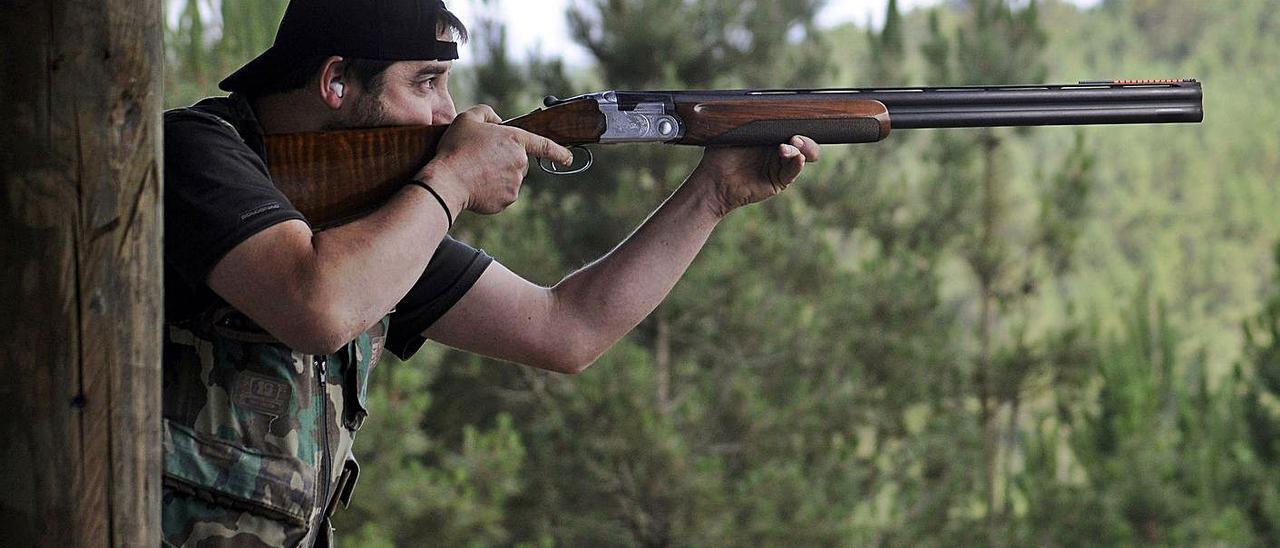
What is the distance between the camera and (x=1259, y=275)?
21.7m

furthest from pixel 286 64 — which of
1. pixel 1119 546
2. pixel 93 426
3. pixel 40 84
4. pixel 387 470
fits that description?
pixel 1119 546

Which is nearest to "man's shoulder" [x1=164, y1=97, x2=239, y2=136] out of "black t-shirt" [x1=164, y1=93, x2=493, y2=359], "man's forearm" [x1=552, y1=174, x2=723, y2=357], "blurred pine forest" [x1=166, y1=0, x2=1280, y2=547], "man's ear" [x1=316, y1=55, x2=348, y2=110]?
"black t-shirt" [x1=164, y1=93, x2=493, y2=359]

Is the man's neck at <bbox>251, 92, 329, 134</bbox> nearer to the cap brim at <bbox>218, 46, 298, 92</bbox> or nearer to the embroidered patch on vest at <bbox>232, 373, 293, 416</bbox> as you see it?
the cap brim at <bbox>218, 46, 298, 92</bbox>

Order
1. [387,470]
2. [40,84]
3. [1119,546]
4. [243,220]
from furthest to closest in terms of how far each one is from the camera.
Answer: [1119,546] → [387,470] → [243,220] → [40,84]

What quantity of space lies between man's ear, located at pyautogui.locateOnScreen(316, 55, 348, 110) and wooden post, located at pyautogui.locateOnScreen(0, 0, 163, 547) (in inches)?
13.0

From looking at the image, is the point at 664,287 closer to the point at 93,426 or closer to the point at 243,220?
the point at 243,220

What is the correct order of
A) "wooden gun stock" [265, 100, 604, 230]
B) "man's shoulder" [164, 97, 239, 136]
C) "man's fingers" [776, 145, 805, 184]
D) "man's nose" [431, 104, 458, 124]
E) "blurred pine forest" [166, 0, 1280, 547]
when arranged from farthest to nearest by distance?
"blurred pine forest" [166, 0, 1280, 547] → "man's fingers" [776, 145, 805, 184] → "man's nose" [431, 104, 458, 124] → "wooden gun stock" [265, 100, 604, 230] → "man's shoulder" [164, 97, 239, 136]

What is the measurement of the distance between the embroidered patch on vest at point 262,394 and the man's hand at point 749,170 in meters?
0.74

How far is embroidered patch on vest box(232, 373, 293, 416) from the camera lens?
5.69 feet

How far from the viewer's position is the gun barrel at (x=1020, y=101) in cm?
227

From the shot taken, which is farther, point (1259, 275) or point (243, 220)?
point (1259, 275)

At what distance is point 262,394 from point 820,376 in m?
7.31

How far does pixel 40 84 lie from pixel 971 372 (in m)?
9.05

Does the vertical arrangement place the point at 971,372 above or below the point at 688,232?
below
